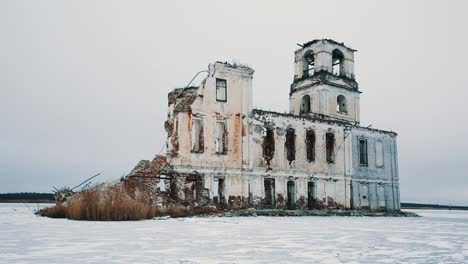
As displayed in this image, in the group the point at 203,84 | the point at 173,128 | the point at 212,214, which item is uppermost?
the point at 203,84

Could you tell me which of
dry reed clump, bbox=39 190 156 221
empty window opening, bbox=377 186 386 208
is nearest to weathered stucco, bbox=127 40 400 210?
empty window opening, bbox=377 186 386 208

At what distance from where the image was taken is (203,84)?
2473 centimetres

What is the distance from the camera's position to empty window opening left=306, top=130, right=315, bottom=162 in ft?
93.6

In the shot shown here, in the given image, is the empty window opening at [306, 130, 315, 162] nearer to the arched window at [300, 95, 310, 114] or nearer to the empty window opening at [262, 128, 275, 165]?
the empty window opening at [262, 128, 275, 165]

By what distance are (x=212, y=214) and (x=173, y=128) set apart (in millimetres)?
5576

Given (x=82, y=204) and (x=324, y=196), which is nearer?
(x=82, y=204)

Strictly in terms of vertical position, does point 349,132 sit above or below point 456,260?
above

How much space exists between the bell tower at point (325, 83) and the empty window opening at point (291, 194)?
567 centimetres

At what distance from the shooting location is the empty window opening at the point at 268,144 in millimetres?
26250

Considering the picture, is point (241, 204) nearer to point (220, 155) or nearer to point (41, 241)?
point (220, 155)

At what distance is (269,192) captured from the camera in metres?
26.7

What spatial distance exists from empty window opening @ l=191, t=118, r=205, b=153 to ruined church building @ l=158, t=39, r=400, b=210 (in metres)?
0.06

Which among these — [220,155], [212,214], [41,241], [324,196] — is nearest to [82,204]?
[212,214]

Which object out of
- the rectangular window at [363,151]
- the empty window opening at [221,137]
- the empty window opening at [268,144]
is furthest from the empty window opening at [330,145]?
the empty window opening at [221,137]
